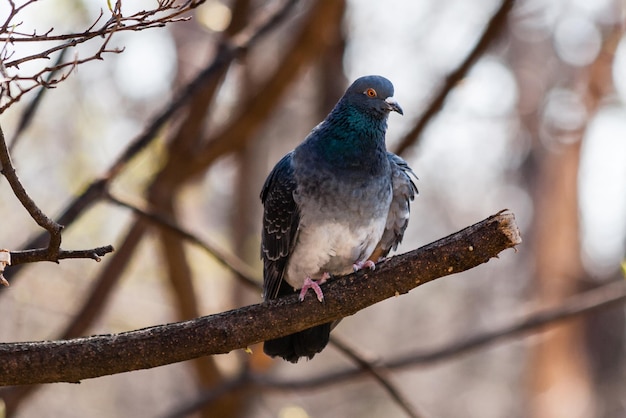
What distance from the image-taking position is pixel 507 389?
18609 millimetres

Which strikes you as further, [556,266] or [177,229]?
[556,266]

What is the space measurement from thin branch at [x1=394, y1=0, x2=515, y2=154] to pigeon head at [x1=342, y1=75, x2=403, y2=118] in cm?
151

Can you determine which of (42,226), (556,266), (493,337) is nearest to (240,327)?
(42,226)

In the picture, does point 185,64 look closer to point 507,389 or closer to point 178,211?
point 178,211

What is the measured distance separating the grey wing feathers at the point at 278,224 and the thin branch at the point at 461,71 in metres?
1.94

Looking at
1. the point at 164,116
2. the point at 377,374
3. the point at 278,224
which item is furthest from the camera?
the point at 377,374

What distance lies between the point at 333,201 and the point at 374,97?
758 millimetres

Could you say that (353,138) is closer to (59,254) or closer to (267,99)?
Result: (267,99)

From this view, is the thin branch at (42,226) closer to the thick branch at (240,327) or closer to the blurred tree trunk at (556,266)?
the thick branch at (240,327)

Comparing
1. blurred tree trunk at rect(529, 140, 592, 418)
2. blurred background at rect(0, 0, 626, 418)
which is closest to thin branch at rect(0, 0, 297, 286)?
blurred background at rect(0, 0, 626, 418)

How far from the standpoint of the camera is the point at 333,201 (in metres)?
4.84

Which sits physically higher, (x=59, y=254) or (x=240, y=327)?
(x=240, y=327)

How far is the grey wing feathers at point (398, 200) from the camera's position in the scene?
5.14 meters

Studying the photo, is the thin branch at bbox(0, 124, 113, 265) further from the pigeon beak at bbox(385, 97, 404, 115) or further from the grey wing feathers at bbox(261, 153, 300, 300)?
the pigeon beak at bbox(385, 97, 404, 115)
